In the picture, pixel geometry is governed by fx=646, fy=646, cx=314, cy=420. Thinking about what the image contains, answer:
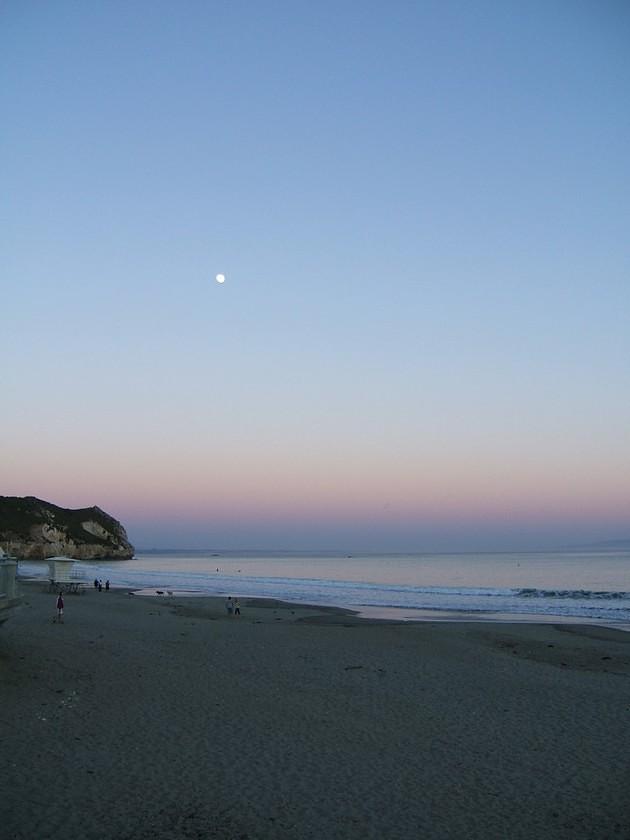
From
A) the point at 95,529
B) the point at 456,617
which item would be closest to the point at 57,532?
the point at 95,529

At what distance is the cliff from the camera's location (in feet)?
371

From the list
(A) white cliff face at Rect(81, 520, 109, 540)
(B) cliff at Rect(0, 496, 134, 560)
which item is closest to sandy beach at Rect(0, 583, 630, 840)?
(B) cliff at Rect(0, 496, 134, 560)

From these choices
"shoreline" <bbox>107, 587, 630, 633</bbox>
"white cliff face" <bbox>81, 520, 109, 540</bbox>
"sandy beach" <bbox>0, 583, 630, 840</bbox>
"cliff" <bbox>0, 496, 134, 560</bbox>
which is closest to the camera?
"sandy beach" <bbox>0, 583, 630, 840</bbox>

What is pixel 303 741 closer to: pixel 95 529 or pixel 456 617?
pixel 456 617

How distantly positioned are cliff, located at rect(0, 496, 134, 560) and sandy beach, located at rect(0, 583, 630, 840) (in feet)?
327

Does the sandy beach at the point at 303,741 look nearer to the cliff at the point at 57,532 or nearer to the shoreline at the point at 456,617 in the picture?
the shoreline at the point at 456,617

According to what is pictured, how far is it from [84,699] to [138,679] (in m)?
2.06

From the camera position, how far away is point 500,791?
8289 mm

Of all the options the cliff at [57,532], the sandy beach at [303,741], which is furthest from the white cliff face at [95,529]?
the sandy beach at [303,741]

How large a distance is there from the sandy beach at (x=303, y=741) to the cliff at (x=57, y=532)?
327 feet

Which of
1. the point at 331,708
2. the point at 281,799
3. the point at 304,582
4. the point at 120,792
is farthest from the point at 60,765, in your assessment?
the point at 304,582

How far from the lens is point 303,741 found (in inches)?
400

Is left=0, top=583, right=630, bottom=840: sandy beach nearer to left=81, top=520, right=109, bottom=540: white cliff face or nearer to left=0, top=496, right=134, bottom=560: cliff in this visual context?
left=0, top=496, right=134, bottom=560: cliff

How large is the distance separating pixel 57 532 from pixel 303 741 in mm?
122670
